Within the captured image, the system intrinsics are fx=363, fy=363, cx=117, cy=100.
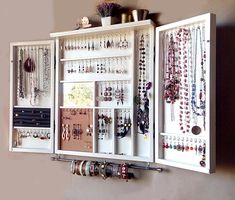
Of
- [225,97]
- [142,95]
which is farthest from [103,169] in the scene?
[225,97]

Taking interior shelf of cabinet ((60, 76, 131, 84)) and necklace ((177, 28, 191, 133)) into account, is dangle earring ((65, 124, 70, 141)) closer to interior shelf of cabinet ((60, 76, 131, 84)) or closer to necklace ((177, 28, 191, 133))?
interior shelf of cabinet ((60, 76, 131, 84))

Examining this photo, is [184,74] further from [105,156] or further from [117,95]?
[105,156]

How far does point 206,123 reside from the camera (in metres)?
1.35

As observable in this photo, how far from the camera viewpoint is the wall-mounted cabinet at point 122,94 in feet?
4.80

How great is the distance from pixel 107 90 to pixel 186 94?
446mm

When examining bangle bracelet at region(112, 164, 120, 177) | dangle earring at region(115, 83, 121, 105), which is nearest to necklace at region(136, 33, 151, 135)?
dangle earring at region(115, 83, 121, 105)

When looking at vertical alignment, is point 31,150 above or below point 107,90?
below

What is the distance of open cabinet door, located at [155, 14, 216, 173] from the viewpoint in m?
1.35

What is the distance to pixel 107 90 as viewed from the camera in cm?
180

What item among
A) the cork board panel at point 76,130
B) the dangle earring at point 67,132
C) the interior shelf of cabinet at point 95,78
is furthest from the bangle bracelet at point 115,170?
the interior shelf of cabinet at point 95,78

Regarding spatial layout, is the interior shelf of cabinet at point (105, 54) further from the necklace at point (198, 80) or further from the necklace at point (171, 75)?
the necklace at point (198, 80)

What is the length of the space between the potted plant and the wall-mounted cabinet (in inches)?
1.8

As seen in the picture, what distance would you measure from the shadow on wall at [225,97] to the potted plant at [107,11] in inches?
20.2

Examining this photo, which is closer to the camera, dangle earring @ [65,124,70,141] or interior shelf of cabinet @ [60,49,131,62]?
interior shelf of cabinet @ [60,49,131,62]
